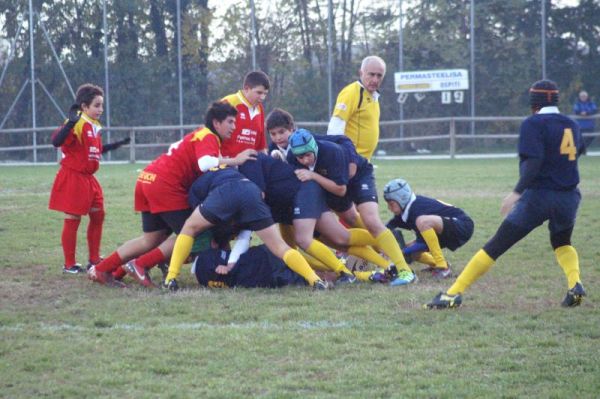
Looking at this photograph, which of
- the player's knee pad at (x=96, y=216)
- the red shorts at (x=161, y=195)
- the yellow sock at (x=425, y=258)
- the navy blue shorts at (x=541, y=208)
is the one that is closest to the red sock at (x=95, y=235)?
the player's knee pad at (x=96, y=216)

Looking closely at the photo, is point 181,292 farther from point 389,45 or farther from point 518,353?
point 389,45

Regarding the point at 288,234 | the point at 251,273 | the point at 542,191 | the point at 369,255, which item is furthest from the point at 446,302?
the point at 288,234

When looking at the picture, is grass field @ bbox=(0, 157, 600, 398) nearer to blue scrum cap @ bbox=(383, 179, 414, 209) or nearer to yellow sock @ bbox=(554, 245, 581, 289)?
yellow sock @ bbox=(554, 245, 581, 289)

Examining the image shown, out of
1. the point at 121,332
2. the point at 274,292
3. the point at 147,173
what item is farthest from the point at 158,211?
the point at 121,332

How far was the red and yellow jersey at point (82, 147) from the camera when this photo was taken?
8.55 m

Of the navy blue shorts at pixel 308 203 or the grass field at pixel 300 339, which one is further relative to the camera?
the navy blue shorts at pixel 308 203

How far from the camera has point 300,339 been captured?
553 centimetres

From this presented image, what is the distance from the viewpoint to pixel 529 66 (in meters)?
26.7

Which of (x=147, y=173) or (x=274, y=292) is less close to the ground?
(x=147, y=173)

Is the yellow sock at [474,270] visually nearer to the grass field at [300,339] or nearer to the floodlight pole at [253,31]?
the grass field at [300,339]

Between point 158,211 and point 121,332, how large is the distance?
1.85 m

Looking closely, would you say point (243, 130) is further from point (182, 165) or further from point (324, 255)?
point (324, 255)

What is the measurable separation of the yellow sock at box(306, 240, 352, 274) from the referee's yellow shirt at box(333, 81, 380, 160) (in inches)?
67.9

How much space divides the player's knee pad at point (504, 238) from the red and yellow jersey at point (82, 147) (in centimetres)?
383
